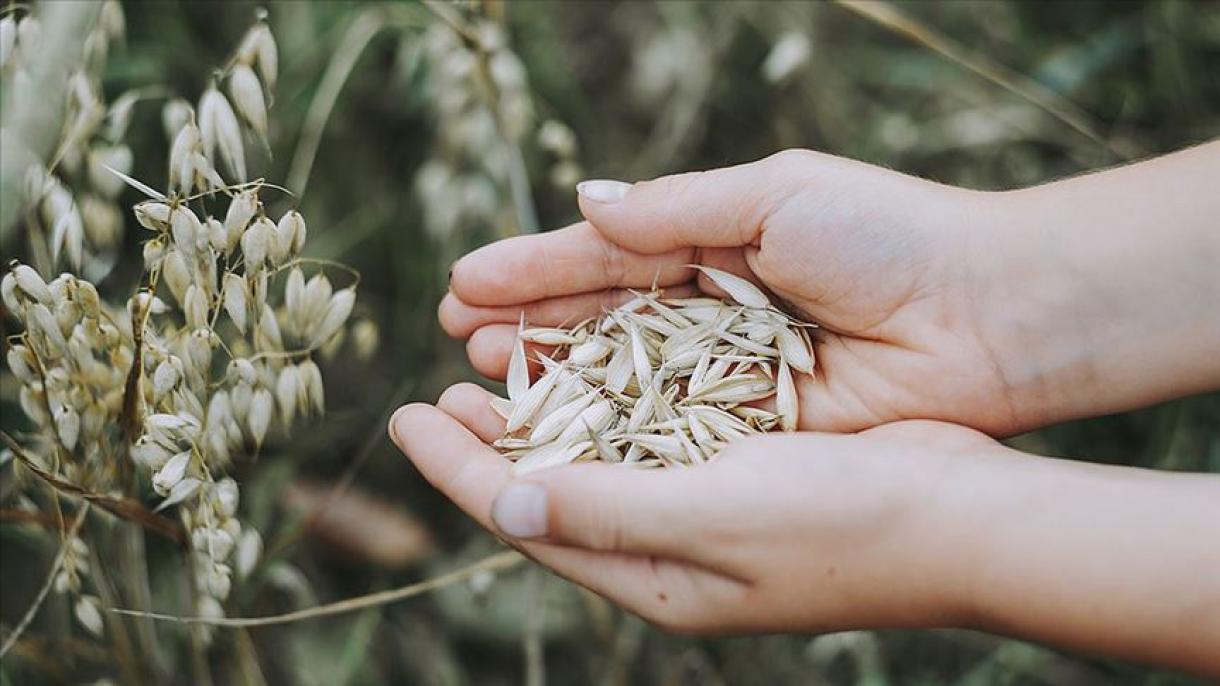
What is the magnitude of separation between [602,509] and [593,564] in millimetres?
94

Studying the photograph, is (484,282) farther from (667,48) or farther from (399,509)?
(667,48)

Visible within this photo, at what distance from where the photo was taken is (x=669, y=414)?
44.2 inches

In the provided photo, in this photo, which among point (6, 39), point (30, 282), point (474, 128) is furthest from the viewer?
point (474, 128)

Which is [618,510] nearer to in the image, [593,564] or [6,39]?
[593,564]

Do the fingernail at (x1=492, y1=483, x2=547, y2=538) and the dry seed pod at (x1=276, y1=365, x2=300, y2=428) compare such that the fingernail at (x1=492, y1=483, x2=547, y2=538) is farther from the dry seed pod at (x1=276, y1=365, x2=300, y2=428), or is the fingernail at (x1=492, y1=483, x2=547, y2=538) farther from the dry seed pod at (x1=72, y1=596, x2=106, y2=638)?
Result: the dry seed pod at (x1=72, y1=596, x2=106, y2=638)

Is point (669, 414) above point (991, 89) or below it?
below

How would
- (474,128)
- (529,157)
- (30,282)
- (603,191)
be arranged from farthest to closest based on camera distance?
1. (529,157)
2. (474,128)
3. (603,191)
4. (30,282)

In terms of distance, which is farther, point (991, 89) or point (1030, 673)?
point (991, 89)

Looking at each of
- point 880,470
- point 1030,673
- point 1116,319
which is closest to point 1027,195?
point 1116,319

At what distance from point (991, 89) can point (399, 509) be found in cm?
121

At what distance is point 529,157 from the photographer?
1.82m

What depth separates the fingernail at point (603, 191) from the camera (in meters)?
1.17

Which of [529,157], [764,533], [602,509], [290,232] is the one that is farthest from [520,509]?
[529,157]

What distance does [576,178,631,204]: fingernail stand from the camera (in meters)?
1.17
